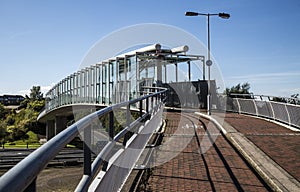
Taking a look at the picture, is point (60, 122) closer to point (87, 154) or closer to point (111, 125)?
point (111, 125)

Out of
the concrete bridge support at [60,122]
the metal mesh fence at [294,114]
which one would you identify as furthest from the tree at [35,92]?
the metal mesh fence at [294,114]

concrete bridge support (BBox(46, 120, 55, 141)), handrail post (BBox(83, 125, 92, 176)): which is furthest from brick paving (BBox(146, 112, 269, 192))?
concrete bridge support (BBox(46, 120, 55, 141))

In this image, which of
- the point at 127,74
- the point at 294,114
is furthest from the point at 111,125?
the point at 127,74

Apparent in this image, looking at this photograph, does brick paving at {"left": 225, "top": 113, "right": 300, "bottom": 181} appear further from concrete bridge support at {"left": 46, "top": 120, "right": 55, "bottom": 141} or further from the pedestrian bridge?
concrete bridge support at {"left": 46, "top": 120, "right": 55, "bottom": 141}

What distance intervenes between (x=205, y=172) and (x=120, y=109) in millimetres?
2529

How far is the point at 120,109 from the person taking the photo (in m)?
4.70

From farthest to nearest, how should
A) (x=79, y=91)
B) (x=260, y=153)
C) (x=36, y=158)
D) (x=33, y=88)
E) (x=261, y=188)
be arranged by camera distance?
(x=33, y=88), (x=79, y=91), (x=260, y=153), (x=261, y=188), (x=36, y=158)

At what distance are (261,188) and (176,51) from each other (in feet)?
89.3

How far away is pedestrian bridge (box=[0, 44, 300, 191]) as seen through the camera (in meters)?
2.11

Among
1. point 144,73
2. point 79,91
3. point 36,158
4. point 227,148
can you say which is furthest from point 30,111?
point 36,158

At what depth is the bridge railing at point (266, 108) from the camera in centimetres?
1352

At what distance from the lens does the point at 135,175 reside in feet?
19.1

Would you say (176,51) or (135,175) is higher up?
(176,51)

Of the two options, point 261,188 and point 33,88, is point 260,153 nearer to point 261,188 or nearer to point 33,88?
point 261,188
